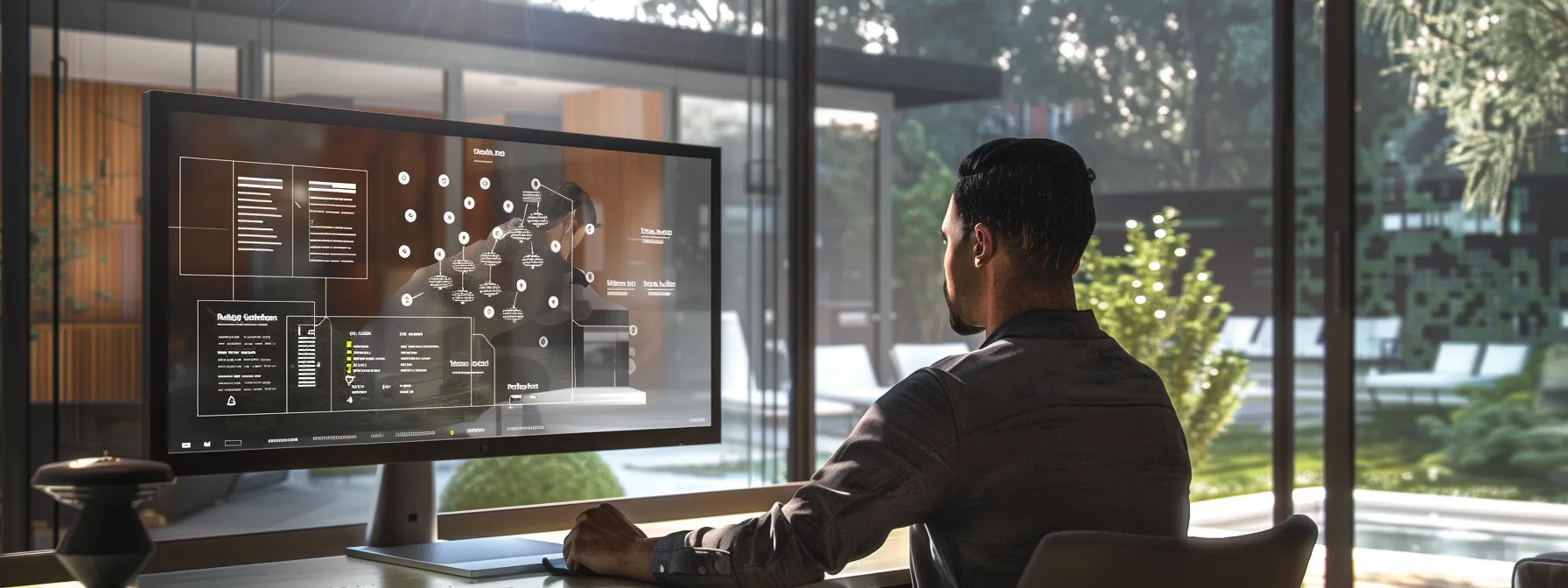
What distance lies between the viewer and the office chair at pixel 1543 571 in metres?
2.06

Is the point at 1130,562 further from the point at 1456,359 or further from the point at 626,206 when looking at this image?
the point at 1456,359

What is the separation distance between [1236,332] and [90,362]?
2648 millimetres

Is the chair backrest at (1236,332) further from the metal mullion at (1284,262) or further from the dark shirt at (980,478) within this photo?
the dark shirt at (980,478)

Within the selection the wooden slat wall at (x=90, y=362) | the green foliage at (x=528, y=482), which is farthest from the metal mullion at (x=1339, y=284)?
the wooden slat wall at (x=90, y=362)

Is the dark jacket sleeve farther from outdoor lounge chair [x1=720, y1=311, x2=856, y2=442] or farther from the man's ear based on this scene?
outdoor lounge chair [x1=720, y1=311, x2=856, y2=442]

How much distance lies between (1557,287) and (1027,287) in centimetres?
213

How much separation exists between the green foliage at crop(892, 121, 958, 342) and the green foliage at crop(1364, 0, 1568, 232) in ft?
3.76

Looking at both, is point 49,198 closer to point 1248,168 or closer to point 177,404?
point 177,404

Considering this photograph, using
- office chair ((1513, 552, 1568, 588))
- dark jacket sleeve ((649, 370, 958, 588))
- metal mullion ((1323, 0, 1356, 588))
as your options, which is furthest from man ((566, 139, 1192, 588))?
metal mullion ((1323, 0, 1356, 588))

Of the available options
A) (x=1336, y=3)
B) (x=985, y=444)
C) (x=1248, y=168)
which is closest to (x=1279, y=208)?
(x=1248, y=168)

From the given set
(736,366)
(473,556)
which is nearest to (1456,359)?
(736,366)

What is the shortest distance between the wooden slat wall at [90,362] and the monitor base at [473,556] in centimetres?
70

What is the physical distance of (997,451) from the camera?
1.46 metres

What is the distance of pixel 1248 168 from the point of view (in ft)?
11.3
